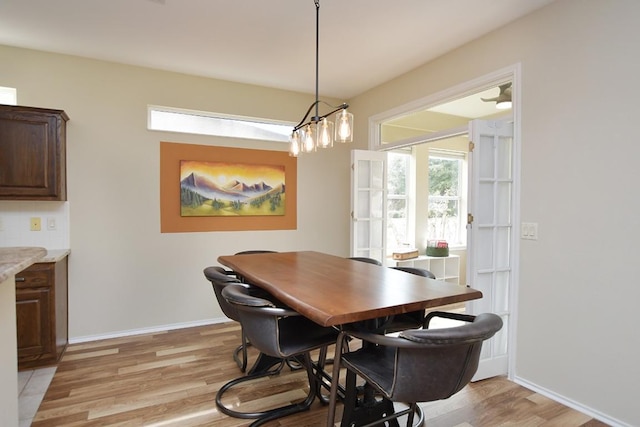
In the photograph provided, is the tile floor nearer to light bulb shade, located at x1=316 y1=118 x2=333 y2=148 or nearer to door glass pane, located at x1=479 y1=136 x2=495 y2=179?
light bulb shade, located at x1=316 y1=118 x2=333 y2=148

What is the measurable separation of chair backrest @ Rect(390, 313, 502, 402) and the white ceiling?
2240 millimetres

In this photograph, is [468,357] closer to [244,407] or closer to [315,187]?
[244,407]

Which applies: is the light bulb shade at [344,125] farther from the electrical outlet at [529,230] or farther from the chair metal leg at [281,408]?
the electrical outlet at [529,230]

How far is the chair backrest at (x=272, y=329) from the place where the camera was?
173 centimetres

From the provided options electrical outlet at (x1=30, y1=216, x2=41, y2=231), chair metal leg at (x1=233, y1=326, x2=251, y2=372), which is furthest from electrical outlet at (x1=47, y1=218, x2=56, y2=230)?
chair metal leg at (x1=233, y1=326, x2=251, y2=372)

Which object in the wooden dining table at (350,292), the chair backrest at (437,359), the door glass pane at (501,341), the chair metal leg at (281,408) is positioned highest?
the wooden dining table at (350,292)

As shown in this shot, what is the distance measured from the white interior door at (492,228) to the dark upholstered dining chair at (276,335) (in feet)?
4.32

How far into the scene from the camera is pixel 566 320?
7.78 ft

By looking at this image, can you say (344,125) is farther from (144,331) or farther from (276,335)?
(144,331)

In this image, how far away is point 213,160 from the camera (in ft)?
12.9

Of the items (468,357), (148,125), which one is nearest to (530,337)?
(468,357)

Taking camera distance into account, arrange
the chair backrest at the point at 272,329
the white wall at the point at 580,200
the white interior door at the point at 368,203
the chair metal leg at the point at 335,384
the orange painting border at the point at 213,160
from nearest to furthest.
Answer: the chair metal leg at the point at 335,384 < the chair backrest at the point at 272,329 < the white wall at the point at 580,200 < the orange painting border at the point at 213,160 < the white interior door at the point at 368,203

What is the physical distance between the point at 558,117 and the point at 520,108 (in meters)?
0.29

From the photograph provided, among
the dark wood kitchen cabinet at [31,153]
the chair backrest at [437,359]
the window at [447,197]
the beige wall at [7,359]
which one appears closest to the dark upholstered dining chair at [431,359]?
the chair backrest at [437,359]
